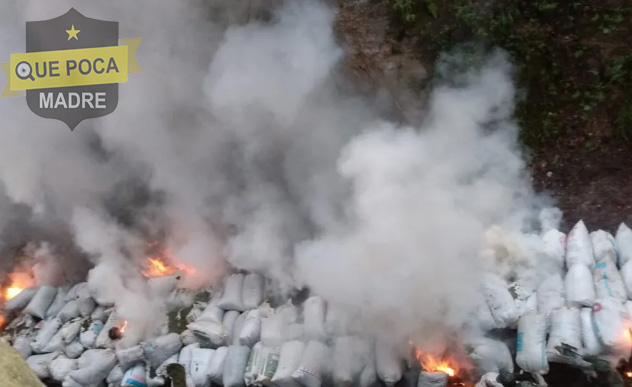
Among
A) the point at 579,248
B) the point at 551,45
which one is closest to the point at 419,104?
the point at 551,45

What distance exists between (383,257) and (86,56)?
357 centimetres

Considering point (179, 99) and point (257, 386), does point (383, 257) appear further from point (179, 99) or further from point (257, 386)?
point (179, 99)

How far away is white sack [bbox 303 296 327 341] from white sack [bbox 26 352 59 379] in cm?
247

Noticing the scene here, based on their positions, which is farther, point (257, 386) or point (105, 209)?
point (105, 209)

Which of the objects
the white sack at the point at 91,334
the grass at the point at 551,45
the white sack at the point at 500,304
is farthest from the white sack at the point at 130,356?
the grass at the point at 551,45

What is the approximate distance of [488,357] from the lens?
3555 millimetres

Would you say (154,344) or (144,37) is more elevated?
(144,37)

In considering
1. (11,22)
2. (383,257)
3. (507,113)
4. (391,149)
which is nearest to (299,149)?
(391,149)

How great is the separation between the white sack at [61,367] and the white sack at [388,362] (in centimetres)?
276

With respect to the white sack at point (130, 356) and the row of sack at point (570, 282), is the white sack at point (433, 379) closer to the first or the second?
the row of sack at point (570, 282)

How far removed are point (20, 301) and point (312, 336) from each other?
3387 millimetres

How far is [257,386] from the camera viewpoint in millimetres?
3939

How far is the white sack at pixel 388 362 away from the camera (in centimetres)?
368

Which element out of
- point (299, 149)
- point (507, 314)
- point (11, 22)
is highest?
point (11, 22)
